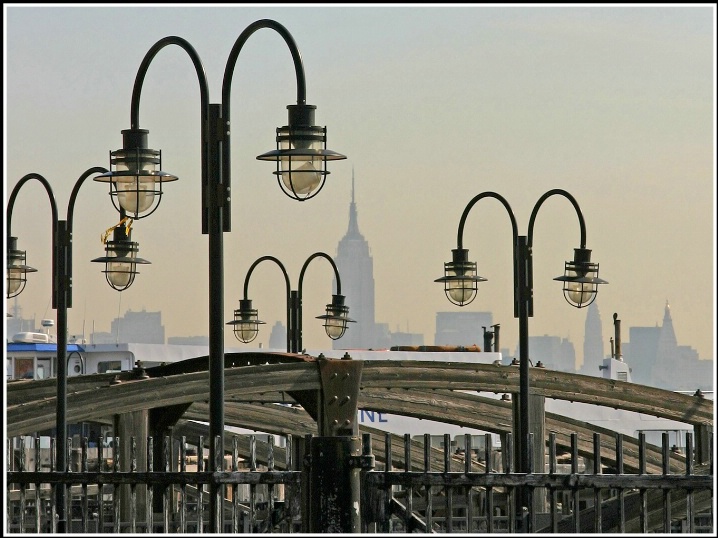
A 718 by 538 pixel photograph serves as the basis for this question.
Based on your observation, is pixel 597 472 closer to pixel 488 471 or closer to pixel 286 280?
pixel 488 471

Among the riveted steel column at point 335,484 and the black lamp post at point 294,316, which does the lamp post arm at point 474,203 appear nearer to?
the black lamp post at point 294,316

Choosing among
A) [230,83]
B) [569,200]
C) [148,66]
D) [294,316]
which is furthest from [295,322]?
[230,83]

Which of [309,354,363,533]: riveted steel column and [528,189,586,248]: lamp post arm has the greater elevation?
[528,189,586,248]: lamp post arm

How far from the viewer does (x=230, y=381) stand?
61.2 feet

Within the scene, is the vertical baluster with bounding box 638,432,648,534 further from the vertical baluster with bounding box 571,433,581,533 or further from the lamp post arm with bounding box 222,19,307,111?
the lamp post arm with bounding box 222,19,307,111

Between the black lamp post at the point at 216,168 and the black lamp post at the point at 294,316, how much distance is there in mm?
16616

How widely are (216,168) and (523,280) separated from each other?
31.5 ft

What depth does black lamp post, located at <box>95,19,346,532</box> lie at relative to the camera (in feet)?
35.7

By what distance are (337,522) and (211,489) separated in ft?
3.57

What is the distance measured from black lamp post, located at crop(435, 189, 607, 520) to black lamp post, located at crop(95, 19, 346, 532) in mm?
6672

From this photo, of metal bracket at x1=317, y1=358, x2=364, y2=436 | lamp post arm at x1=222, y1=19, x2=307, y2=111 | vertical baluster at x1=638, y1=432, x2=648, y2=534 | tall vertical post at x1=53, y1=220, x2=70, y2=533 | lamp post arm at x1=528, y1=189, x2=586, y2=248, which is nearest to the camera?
vertical baluster at x1=638, y1=432, x2=648, y2=534

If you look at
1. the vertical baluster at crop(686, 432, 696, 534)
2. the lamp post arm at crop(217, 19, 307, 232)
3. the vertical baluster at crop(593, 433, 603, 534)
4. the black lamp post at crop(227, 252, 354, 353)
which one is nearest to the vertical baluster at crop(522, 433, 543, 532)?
the vertical baluster at crop(593, 433, 603, 534)

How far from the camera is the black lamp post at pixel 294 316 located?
98.2 feet

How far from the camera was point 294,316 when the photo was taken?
99.3ft
